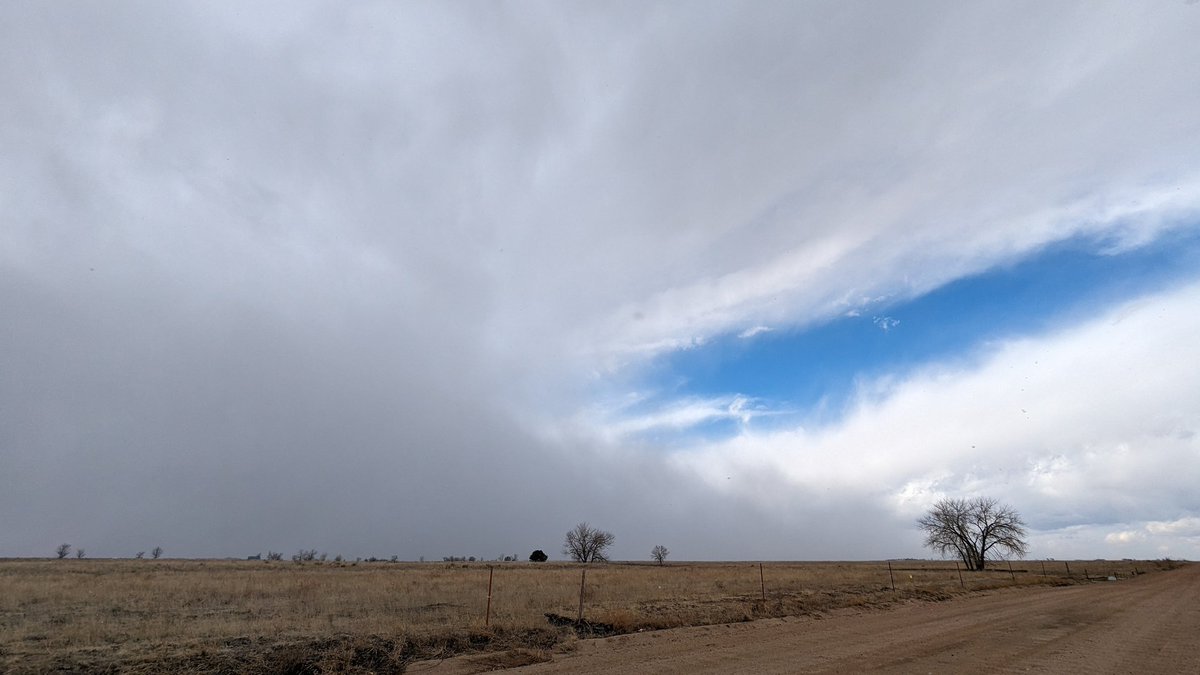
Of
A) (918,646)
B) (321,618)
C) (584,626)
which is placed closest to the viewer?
(918,646)

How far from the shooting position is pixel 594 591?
2814cm

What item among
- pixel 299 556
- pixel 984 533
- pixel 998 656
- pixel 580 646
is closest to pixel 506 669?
pixel 580 646

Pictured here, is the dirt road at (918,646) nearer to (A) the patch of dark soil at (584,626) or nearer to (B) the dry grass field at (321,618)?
(A) the patch of dark soil at (584,626)

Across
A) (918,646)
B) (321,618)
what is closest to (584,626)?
(321,618)

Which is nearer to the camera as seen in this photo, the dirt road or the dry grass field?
the dirt road

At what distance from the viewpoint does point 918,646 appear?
14461 millimetres

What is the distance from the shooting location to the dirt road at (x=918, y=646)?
1194cm

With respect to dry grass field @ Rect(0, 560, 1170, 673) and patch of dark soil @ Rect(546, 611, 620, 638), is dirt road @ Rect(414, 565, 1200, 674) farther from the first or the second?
dry grass field @ Rect(0, 560, 1170, 673)

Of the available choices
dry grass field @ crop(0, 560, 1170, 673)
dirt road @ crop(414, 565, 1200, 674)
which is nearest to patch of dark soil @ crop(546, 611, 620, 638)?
dry grass field @ crop(0, 560, 1170, 673)

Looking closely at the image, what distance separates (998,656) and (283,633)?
17523mm

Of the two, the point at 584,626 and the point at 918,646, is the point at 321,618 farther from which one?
the point at 918,646

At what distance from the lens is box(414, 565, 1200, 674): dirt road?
1194 centimetres

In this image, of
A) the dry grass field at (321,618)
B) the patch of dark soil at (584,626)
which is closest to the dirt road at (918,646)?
the patch of dark soil at (584,626)

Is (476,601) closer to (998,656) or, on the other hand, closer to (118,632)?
(118,632)
